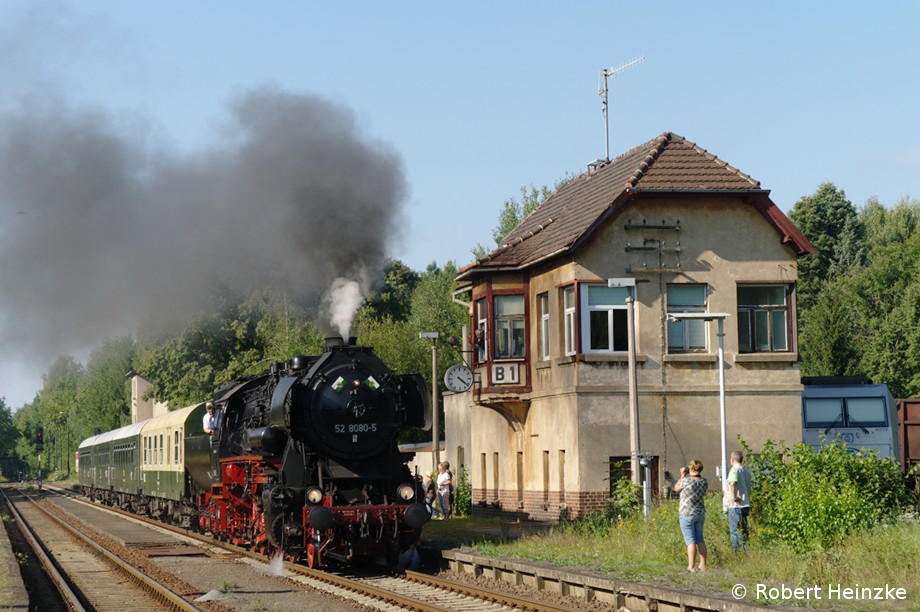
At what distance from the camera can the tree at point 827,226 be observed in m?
63.5

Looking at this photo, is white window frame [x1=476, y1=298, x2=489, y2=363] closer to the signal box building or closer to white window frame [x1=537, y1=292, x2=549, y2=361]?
white window frame [x1=537, y1=292, x2=549, y2=361]

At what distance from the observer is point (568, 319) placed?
26.8 metres

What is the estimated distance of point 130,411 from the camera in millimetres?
104250

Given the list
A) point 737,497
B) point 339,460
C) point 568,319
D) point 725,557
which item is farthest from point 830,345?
point 725,557

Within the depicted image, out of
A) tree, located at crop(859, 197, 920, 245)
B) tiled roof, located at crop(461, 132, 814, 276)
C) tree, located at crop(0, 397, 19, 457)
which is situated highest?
tree, located at crop(859, 197, 920, 245)

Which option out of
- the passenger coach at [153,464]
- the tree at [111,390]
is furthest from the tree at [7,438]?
the passenger coach at [153,464]

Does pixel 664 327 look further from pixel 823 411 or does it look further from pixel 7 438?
pixel 7 438

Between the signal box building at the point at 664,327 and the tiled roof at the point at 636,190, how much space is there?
4 cm

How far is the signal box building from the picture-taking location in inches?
1028

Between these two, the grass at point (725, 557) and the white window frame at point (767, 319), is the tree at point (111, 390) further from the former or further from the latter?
the grass at point (725, 557)

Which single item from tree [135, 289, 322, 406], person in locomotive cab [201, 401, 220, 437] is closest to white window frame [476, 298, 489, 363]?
person in locomotive cab [201, 401, 220, 437]

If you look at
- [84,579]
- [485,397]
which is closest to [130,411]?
[485,397]

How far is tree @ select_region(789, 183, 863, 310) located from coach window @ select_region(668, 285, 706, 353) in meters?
37.8

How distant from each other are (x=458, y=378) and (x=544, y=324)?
7.77 feet
